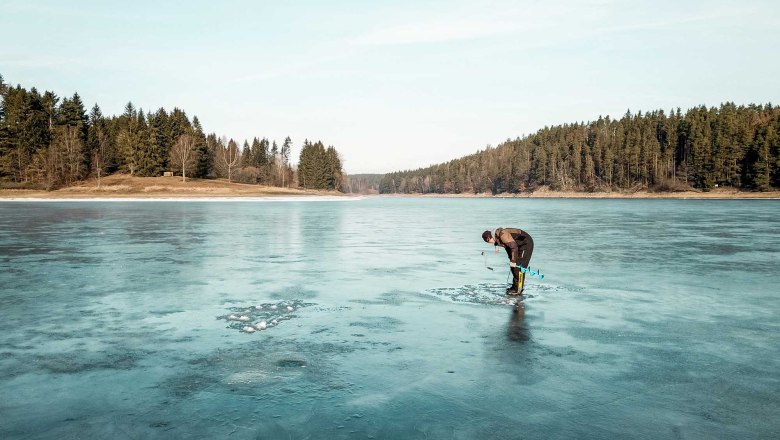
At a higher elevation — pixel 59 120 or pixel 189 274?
pixel 59 120

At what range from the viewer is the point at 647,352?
8086 millimetres

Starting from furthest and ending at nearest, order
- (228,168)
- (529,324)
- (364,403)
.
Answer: (228,168)
(529,324)
(364,403)

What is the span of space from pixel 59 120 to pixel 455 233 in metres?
121

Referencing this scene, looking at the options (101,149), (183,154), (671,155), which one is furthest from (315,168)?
(671,155)

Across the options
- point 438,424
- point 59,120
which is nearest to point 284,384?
point 438,424

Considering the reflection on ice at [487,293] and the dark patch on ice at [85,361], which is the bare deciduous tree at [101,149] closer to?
the reflection on ice at [487,293]

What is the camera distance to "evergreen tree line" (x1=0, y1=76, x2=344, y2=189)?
4134 inches

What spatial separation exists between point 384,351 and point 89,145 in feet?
431

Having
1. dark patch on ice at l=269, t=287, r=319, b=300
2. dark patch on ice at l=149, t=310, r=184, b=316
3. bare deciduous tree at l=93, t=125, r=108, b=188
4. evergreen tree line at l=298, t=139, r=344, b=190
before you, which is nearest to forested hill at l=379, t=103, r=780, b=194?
evergreen tree line at l=298, t=139, r=344, b=190

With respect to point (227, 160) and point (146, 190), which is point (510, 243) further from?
point (227, 160)

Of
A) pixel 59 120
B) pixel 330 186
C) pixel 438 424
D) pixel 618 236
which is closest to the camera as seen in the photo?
pixel 438 424

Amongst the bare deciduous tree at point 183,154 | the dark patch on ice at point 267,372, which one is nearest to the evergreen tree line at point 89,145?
the bare deciduous tree at point 183,154

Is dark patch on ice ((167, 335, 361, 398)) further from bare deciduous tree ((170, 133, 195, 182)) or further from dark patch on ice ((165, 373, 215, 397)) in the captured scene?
bare deciduous tree ((170, 133, 195, 182))

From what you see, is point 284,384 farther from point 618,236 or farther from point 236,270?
point 618,236
